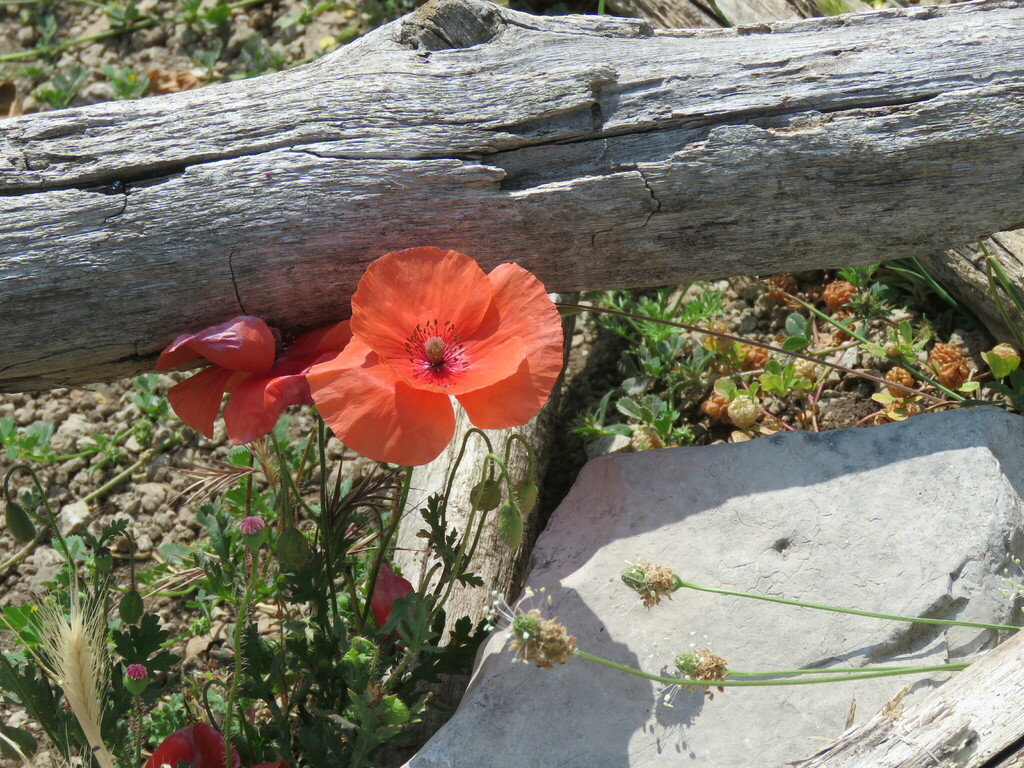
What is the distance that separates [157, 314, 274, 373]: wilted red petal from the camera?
6.77ft

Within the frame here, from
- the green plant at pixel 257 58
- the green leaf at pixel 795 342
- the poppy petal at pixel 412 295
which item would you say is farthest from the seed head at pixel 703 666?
the green plant at pixel 257 58

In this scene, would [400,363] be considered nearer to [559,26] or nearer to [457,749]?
[457,749]

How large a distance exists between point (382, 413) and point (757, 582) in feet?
3.14

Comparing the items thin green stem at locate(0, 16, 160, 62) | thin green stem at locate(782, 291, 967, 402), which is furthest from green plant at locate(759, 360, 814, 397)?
thin green stem at locate(0, 16, 160, 62)

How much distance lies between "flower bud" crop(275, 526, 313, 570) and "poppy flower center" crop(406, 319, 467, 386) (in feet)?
1.50

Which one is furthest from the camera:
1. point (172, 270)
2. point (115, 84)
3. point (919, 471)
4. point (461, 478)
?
point (115, 84)

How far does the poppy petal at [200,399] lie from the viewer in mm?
2123

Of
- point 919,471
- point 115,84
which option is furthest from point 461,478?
point 115,84

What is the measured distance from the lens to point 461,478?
2.81 m

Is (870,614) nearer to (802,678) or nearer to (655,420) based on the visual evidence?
(802,678)

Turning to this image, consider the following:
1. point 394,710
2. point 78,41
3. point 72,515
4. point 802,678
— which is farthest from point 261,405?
point 78,41

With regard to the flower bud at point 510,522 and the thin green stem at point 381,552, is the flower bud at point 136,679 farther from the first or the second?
the flower bud at point 510,522

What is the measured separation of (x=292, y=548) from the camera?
2.10 m

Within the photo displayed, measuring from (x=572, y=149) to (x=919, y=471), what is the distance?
1.15 meters
